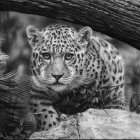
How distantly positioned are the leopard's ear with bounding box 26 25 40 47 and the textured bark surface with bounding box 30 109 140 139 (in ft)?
3.18

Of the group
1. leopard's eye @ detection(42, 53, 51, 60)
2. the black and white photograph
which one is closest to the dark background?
the black and white photograph

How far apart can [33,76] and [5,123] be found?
632mm

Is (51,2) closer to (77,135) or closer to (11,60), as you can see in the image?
(11,60)

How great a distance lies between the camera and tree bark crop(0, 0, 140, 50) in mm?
7082

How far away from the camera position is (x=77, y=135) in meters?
5.93

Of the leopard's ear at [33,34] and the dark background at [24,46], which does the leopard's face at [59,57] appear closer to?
the leopard's ear at [33,34]

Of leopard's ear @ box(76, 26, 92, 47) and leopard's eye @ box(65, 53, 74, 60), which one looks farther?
leopard's ear @ box(76, 26, 92, 47)

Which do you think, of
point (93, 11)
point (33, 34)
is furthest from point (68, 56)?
point (93, 11)

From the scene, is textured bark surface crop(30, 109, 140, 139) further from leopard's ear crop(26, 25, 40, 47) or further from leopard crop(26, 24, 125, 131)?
leopard's ear crop(26, 25, 40, 47)

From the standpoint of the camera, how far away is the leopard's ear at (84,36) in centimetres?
670

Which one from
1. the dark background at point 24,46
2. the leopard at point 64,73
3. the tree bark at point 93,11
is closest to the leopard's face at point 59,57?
the leopard at point 64,73

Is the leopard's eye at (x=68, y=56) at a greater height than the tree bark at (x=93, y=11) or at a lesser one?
lesser

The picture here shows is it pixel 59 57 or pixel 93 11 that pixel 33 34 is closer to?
pixel 59 57

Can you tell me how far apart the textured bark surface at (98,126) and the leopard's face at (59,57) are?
422 mm
